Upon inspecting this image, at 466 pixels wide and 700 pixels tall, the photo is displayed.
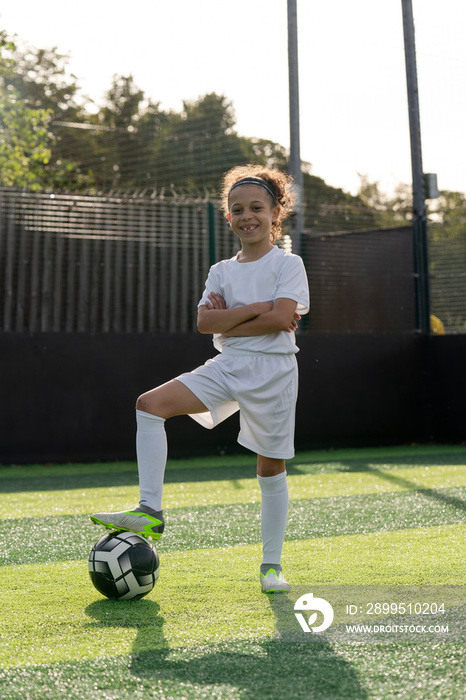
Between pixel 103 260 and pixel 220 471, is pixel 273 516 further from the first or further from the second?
pixel 103 260

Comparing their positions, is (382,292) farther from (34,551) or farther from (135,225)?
(34,551)

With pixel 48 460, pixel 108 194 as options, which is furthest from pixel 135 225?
pixel 48 460

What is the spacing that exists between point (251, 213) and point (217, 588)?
157cm

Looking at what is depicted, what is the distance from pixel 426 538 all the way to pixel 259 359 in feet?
5.62

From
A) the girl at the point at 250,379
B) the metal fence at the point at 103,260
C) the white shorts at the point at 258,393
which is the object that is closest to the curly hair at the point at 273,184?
the girl at the point at 250,379

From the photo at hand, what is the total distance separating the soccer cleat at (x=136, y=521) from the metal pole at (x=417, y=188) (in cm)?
778

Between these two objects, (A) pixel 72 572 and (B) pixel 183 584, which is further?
(A) pixel 72 572

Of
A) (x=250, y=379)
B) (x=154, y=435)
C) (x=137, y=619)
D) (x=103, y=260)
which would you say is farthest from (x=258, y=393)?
(x=103, y=260)

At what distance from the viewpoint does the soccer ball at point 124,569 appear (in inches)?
120

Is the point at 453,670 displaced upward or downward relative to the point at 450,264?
downward

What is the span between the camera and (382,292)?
33.2 ft

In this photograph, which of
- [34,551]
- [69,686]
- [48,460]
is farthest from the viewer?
[48,460]

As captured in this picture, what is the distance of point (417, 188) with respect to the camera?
10.6 meters

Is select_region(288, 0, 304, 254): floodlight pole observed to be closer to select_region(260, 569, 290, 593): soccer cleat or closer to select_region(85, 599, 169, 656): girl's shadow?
select_region(260, 569, 290, 593): soccer cleat
